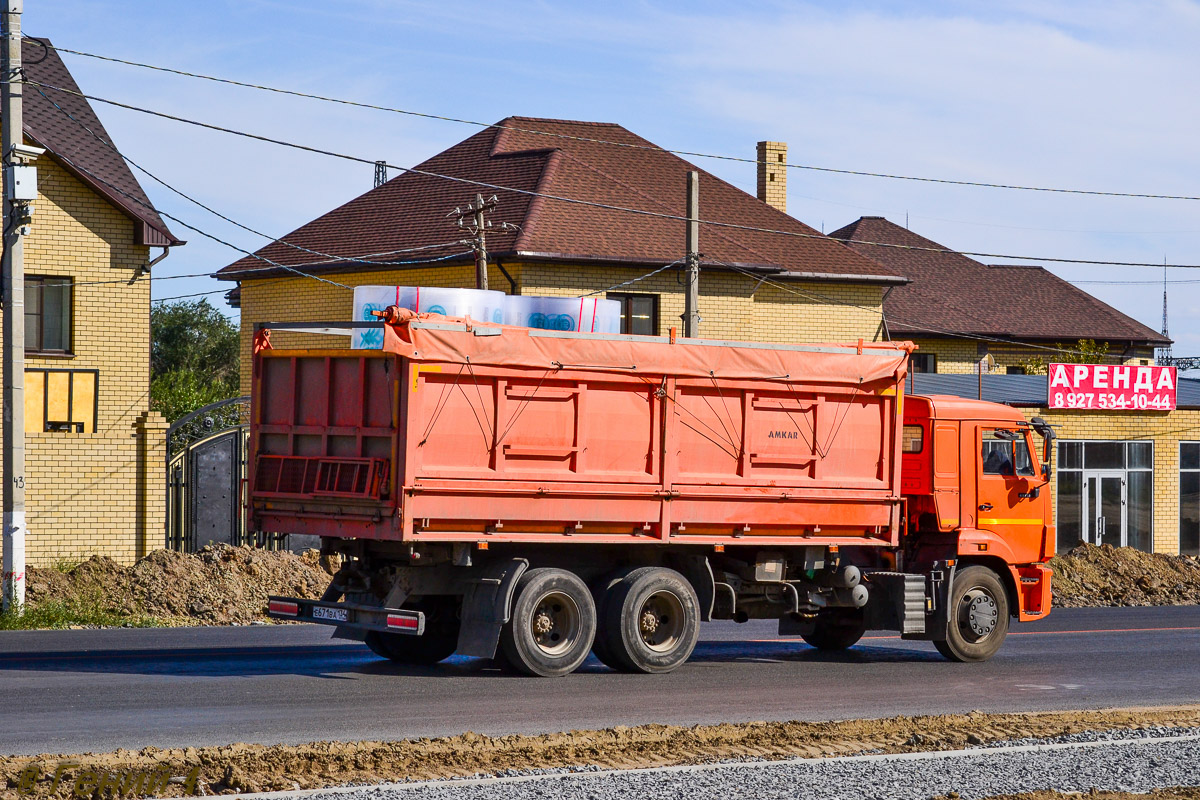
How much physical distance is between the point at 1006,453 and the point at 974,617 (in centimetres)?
186

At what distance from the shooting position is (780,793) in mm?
8133

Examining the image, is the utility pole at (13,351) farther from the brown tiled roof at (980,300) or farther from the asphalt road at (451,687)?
the brown tiled roof at (980,300)

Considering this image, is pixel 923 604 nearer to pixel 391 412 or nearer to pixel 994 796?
pixel 391 412

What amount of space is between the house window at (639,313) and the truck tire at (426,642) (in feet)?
63.3

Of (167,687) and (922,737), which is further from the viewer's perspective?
(167,687)

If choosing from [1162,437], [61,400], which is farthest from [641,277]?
[1162,437]

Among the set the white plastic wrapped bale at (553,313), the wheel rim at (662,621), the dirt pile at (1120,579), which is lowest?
the dirt pile at (1120,579)

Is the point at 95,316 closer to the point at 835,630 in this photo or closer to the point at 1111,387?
the point at 835,630

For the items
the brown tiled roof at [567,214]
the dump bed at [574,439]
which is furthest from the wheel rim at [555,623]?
the brown tiled roof at [567,214]

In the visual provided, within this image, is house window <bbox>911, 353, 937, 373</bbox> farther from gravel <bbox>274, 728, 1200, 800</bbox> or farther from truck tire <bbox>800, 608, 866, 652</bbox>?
gravel <bbox>274, 728, 1200, 800</bbox>

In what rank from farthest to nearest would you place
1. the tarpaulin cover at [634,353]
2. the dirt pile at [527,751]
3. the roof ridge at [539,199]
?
the roof ridge at [539,199] < the tarpaulin cover at [634,353] < the dirt pile at [527,751]

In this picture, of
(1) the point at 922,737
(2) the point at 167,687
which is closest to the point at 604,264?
(2) the point at 167,687

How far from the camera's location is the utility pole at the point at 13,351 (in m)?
18.3

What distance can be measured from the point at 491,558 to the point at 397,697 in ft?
6.61
